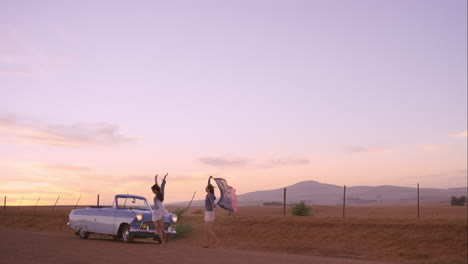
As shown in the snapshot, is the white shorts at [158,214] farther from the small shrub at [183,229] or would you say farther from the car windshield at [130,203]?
the small shrub at [183,229]

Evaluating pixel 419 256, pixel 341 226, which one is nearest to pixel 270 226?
pixel 341 226

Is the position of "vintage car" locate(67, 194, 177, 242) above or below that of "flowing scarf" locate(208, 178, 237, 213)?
below

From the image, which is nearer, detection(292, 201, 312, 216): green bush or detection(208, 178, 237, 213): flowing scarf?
detection(208, 178, 237, 213): flowing scarf

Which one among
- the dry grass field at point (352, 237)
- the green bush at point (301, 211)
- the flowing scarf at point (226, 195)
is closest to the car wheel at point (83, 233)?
the dry grass field at point (352, 237)

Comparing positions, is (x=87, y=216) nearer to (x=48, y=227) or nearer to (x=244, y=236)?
(x=244, y=236)

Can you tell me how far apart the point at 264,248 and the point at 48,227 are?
21.2 meters

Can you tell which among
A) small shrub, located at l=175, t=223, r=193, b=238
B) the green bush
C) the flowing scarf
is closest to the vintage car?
the flowing scarf

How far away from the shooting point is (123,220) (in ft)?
69.5

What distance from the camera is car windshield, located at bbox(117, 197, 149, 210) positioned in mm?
22062

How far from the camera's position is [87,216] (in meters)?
23.1

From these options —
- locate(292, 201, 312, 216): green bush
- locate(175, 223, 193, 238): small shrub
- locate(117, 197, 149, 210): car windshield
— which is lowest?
locate(175, 223, 193, 238): small shrub

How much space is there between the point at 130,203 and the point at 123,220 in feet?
3.82

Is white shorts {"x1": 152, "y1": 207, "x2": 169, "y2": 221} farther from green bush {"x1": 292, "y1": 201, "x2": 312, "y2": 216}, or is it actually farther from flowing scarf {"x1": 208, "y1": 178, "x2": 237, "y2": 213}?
green bush {"x1": 292, "y1": 201, "x2": 312, "y2": 216}

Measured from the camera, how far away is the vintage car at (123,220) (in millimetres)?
20797
